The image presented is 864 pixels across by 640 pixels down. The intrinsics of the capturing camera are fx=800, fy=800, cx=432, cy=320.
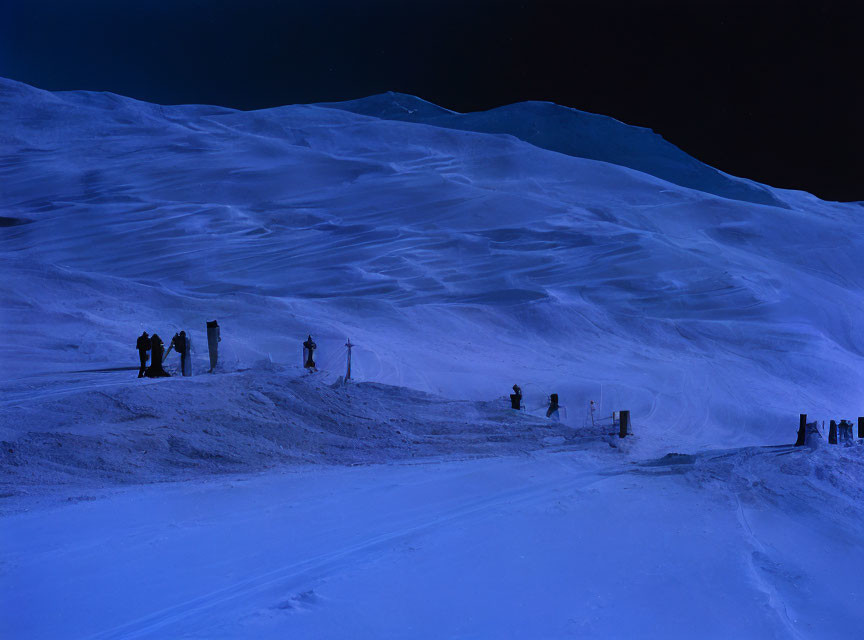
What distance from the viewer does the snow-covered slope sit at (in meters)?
38.3

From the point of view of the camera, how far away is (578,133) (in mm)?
40969

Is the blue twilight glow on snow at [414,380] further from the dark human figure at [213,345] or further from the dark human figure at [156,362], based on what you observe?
the dark human figure at [156,362]

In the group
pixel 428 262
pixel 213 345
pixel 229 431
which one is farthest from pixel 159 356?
pixel 428 262

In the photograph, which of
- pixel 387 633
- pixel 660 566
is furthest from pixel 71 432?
pixel 660 566

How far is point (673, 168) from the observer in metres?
38.9

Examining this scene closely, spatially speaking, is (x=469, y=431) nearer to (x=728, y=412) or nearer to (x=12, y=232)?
(x=728, y=412)

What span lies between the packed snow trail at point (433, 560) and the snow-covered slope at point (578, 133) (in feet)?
109

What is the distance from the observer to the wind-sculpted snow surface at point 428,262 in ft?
55.3

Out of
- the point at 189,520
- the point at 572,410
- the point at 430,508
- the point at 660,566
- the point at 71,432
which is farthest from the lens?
the point at 572,410

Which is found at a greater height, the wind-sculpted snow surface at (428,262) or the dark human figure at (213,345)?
the wind-sculpted snow surface at (428,262)

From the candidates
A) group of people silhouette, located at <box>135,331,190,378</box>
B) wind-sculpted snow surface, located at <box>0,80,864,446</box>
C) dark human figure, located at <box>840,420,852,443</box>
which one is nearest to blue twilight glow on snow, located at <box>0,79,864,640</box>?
wind-sculpted snow surface, located at <box>0,80,864,446</box>

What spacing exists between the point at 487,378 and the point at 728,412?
498 cm

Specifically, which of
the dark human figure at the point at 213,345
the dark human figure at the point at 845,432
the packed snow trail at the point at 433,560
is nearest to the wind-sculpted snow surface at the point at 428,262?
the dark human figure at the point at 213,345

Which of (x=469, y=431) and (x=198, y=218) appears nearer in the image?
(x=469, y=431)
